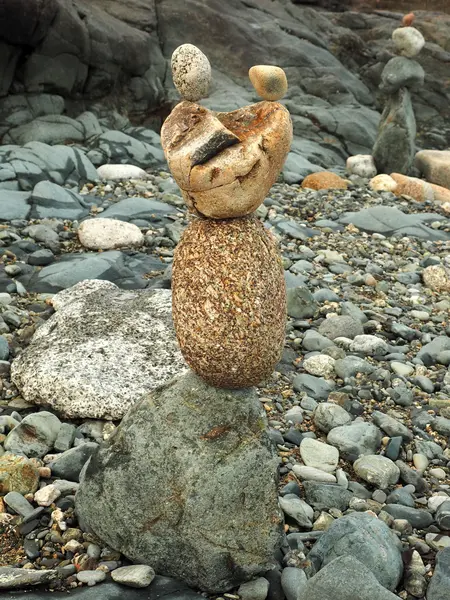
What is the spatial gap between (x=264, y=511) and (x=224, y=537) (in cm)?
20

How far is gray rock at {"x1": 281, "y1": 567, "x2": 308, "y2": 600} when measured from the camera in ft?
10.4

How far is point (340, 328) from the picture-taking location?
6238 millimetres

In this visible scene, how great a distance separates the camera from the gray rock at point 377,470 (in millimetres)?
4203

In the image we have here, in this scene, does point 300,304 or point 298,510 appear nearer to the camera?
point 298,510

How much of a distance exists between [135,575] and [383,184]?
920 cm

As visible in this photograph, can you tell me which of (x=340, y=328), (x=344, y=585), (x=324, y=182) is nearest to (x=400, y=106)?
(x=324, y=182)

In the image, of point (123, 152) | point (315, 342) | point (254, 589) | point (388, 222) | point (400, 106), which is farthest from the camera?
point (400, 106)

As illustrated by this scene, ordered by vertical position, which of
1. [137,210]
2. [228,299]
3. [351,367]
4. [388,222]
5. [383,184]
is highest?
[228,299]

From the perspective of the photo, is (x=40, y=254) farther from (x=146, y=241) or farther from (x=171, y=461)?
(x=171, y=461)

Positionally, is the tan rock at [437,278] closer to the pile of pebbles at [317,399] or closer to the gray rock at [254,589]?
the pile of pebbles at [317,399]

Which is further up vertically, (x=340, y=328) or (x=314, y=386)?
(x=314, y=386)

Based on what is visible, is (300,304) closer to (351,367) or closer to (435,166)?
(351,367)

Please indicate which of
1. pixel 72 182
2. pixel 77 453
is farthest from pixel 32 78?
pixel 77 453

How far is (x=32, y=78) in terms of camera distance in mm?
11672
